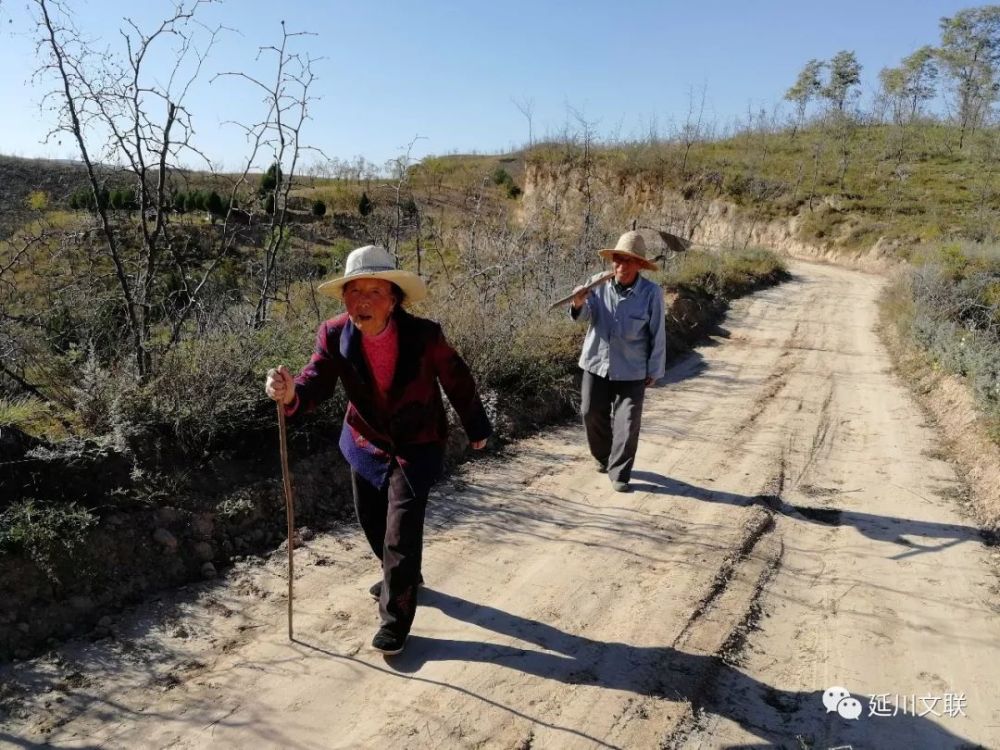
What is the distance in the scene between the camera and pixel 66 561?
3.25m

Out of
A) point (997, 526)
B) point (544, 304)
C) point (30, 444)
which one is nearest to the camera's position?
point (30, 444)

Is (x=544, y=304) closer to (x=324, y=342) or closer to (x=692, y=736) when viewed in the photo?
(x=324, y=342)

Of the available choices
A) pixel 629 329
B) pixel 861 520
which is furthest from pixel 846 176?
pixel 629 329

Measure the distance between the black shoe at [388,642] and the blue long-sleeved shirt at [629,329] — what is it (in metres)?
2.59

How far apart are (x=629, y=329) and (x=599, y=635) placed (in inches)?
89.9

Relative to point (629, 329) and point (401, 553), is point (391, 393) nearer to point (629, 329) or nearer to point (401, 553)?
point (401, 553)

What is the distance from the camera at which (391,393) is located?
10.1 feet

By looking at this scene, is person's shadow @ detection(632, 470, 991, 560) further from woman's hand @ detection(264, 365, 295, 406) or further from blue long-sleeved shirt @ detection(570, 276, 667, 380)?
woman's hand @ detection(264, 365, 295, 406)

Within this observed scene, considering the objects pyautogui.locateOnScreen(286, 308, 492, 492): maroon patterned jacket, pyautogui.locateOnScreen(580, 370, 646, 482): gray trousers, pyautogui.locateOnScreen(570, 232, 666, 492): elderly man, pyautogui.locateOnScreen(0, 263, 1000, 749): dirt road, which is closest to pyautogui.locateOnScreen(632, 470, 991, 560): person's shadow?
pyautogui.locateOnScreen(0, 263, 1000, 749): dirt road

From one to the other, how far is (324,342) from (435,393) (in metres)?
0.55

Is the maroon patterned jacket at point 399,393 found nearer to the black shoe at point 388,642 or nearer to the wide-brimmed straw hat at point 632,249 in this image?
the black shoe at point 388,642

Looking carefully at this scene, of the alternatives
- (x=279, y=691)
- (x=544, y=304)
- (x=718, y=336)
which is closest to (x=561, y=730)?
(x=279, y=691)

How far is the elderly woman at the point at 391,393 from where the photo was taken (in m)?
2.97

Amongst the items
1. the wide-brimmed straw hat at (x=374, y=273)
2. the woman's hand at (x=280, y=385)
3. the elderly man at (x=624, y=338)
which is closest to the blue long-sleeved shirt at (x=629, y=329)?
the elderly man at (x=624, y=338)
